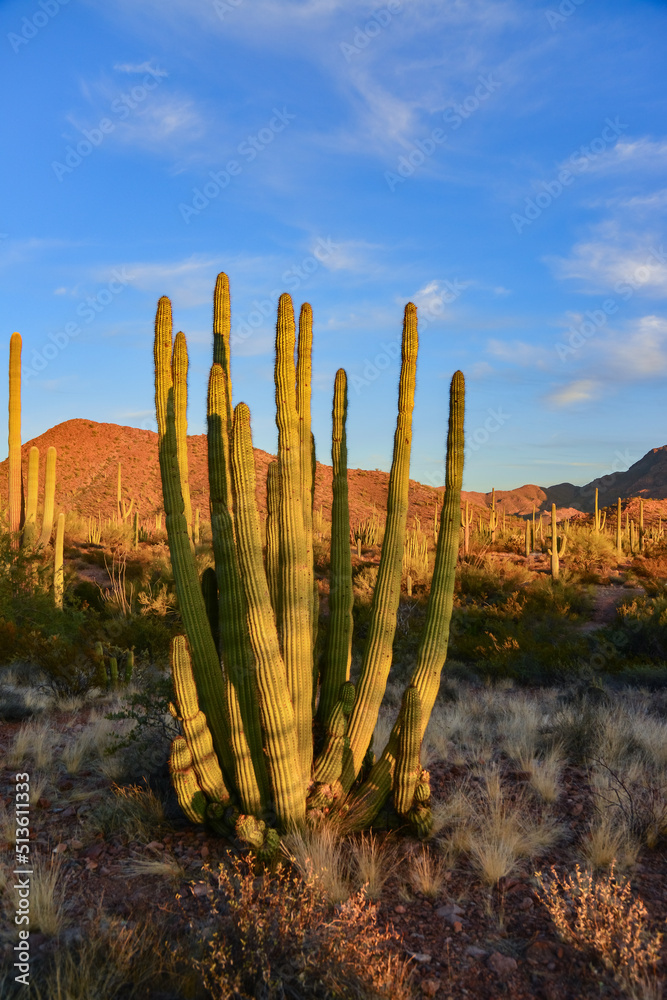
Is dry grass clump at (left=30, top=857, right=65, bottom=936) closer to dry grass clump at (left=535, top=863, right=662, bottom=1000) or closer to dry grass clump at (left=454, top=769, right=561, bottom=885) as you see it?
dry grass clump at (left=454, top=769, right=561, bottom=885)

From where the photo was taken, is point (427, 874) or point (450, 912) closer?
point (450, 912)

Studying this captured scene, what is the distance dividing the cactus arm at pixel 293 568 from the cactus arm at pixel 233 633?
1.02 feet

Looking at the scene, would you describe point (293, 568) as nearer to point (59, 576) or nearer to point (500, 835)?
point (500, 835)

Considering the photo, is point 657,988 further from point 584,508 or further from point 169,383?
point 584,508

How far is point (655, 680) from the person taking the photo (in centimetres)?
1139

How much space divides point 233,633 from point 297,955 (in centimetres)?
212

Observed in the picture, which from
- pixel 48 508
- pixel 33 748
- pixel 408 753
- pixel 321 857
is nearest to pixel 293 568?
pixel 408 753

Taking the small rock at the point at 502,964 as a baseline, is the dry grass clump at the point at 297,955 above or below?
above

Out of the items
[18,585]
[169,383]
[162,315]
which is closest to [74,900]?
[169,383]

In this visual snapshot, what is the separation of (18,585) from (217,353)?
31.3ft

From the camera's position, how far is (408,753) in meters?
4.81

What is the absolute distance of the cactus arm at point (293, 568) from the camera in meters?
4.71

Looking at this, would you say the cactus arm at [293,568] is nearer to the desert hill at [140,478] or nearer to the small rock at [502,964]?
the small rock at [502,964]

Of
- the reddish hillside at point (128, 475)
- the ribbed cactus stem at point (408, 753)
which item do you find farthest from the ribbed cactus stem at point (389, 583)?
the reddish hillside at point (128, 475)
